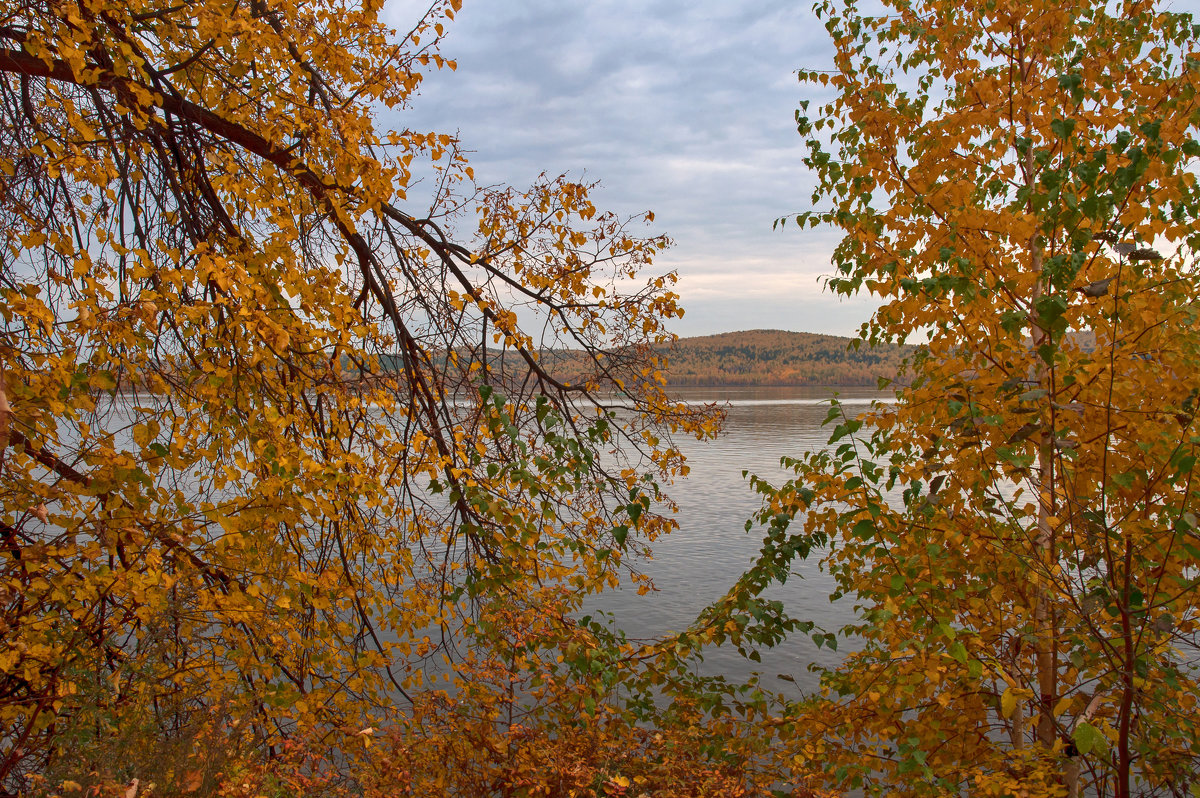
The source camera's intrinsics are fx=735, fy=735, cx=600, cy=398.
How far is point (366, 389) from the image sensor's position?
4465 mm

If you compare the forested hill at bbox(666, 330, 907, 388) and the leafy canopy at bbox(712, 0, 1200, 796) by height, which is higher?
the forested hill at bbox(666, 330, 907, 388)

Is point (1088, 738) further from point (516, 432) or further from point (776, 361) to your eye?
point (776, 361)

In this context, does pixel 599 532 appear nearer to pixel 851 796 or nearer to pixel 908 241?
pixel 908 241

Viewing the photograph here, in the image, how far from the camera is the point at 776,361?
445 feet

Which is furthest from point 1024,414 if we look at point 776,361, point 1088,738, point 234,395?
point 776,361

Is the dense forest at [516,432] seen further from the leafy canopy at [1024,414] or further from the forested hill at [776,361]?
the forested hill at [776,361]

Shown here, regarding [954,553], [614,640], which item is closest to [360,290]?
[614,640]

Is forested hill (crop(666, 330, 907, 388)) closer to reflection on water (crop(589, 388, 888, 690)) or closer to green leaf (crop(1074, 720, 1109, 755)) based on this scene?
reflection on water (crop(589, 388, 888, 690))

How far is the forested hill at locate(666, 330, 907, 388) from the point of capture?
11975 cm

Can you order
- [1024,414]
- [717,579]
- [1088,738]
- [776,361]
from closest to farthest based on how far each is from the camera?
[1088,738]
[1024,414]
[717,579]
[776,361]

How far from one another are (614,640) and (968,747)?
95.4 inches

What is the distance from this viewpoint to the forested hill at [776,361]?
393ft

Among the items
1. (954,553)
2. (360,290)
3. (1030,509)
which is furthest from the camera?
(360,290)

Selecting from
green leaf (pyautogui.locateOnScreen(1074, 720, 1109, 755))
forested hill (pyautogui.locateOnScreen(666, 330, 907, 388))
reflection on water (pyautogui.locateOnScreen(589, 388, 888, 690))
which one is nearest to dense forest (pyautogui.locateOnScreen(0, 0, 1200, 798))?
green leaf (pyautogui.locateOnScreen(1074, 720, 1109, 755))
